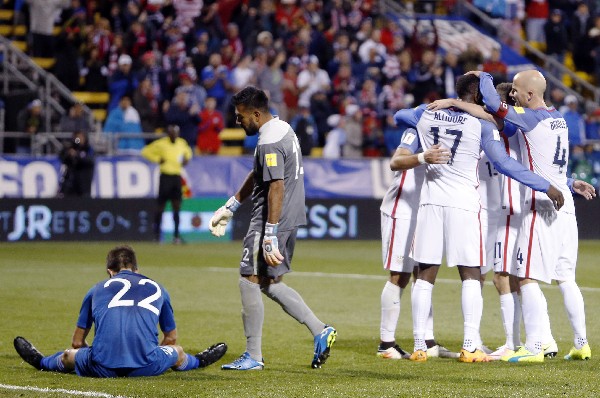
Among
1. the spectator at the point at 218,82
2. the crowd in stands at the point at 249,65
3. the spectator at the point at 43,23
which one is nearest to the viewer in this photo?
the crowd in stands at the point at 249,65

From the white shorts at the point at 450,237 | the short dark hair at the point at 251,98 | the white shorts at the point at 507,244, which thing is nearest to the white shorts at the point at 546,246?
the white shorts at the point at 507,244

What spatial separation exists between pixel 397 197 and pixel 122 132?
14.7 m

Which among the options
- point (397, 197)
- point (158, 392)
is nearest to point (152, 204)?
point (397, 197)

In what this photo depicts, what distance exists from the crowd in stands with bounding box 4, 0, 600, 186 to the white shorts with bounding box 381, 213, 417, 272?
46.9ft

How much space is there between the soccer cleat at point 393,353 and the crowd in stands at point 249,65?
14.6 meters

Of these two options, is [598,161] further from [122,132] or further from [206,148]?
[122,132]

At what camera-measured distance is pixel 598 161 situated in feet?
82.0

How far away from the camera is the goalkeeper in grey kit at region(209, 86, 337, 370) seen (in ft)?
28.5

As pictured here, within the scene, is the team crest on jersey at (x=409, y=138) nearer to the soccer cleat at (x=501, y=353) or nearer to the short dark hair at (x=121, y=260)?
the soccer cleat at (x=501, y=353)

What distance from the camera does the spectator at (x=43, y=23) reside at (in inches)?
998

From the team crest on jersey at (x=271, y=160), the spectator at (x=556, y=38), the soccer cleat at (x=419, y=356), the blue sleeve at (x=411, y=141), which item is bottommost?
the soccer cleat at (x=419, y=356)

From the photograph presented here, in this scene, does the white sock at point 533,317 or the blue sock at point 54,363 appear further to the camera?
the white sock at point 533,317

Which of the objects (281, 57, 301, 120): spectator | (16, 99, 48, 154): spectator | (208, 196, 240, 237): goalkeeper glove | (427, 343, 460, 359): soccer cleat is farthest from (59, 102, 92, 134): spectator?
(427, 343, 460, 359): soccer cleat

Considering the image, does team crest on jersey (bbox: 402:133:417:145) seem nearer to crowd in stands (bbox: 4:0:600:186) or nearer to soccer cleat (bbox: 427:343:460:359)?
soccer cleat (bbox: 427:343:460:359)
